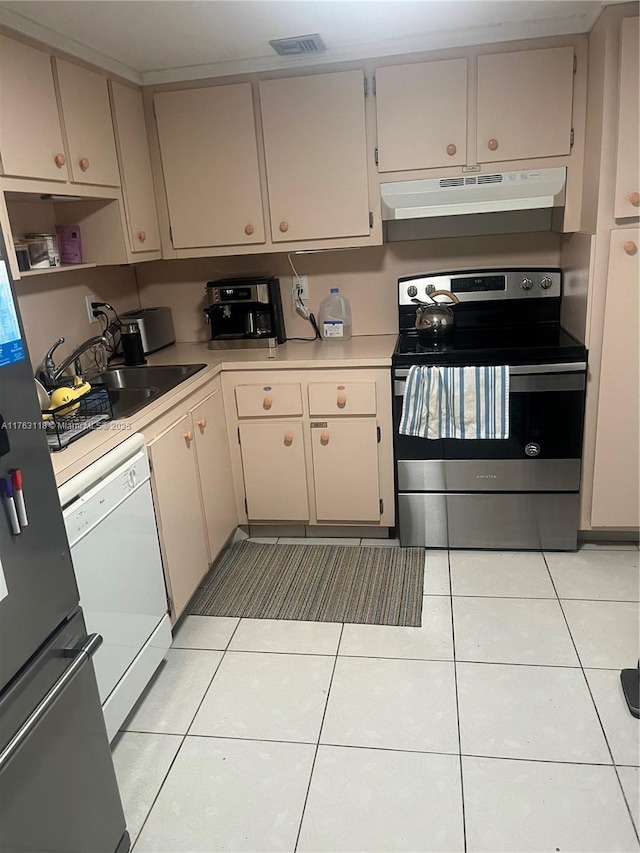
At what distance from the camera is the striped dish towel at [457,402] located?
2576mm

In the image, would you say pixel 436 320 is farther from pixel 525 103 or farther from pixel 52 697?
pixel 52 697

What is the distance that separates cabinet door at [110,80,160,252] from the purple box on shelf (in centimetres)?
23

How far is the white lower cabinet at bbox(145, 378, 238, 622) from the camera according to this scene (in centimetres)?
223

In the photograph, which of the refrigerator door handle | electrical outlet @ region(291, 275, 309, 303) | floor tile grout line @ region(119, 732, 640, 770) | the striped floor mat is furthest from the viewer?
electrical outlet @ region(291, 275, 309, 303)

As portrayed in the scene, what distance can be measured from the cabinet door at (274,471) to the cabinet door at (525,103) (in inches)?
58.5

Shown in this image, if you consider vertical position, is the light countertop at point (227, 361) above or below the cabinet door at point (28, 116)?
below

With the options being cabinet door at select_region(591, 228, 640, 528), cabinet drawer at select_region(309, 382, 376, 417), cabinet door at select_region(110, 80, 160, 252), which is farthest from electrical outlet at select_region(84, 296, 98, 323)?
cabinet door at select_region(591, 228, 640, 528)

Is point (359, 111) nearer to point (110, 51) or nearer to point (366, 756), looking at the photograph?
point (110, 51)

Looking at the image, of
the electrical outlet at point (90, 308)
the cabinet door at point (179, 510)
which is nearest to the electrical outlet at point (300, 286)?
the electrical outlet at point (90, 308)

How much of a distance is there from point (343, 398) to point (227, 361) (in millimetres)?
559

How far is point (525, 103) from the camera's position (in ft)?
8.39

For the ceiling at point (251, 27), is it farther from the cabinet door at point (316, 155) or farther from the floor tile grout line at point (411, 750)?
the floor tile grout line at point (411, 750)

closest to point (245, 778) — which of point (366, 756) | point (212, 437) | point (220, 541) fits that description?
point (366, 756)

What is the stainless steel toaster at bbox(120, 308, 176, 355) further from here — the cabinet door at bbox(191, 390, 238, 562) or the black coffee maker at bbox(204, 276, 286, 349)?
the cabinet door at bbox(191, 390, 238, 562)
